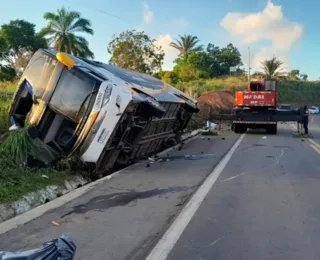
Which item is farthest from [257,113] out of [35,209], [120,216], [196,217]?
[35,209]

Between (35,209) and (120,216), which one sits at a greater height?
(120,216)

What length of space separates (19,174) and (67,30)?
34.4 metres

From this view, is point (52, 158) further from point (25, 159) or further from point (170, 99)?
point (170, 99)

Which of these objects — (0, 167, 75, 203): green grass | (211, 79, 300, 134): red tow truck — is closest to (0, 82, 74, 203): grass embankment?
(0, 167, 75, 203): green grass

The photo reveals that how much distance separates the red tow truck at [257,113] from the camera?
21.0 metres

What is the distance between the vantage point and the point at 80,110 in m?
8.64

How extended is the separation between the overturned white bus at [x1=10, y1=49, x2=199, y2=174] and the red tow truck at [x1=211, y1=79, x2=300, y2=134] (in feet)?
39.9

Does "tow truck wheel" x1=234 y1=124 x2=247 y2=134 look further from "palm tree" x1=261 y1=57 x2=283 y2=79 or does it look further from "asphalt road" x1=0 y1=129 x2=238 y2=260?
"palm tree" x1=261 y1=57 x2=283 y2=79

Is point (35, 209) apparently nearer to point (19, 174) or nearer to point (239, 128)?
point (19, 174)

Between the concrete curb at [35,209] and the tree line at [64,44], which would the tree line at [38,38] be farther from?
the concrete curb at [35,209]

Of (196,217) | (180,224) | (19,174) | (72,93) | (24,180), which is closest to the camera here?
(180,224)

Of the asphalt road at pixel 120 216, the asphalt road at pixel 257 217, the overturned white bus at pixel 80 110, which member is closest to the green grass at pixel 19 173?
the overturned white bus at pixel 80 110

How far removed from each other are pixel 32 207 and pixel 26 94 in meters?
3.98

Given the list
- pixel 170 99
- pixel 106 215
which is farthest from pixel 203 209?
pixel 170 99
